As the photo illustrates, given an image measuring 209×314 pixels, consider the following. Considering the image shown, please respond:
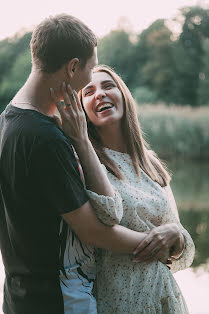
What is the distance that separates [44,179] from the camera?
47.0 inches

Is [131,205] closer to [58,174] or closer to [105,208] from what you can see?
[105,208]

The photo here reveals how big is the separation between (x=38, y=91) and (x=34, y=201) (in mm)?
321

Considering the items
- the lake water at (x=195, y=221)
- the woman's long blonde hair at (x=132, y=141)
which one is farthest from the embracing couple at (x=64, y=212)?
the lake water at (x=195, y=221)

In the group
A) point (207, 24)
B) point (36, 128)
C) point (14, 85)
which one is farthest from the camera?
point (207, 24)

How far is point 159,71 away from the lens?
25.0 m

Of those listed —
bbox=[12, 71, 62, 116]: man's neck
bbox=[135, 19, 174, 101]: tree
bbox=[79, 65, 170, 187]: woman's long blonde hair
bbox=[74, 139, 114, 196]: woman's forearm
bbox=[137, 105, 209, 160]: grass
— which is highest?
bbox=[12, 71, 62, 116]: man's neck

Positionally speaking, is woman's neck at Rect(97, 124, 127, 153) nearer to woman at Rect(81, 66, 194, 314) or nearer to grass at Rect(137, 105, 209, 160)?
woman at Rect(81, 66, 194, 314)

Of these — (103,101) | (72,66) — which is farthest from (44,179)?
(103,101)

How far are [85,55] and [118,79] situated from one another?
67cm

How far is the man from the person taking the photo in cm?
119

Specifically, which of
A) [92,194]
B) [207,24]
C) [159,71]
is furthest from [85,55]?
[207,24]

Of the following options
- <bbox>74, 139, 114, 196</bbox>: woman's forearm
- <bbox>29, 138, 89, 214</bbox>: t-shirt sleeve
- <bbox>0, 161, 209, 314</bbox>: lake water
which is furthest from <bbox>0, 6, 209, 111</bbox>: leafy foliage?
<bbox>29, 138, 89, 214</bbox>: t-shirt sleeve

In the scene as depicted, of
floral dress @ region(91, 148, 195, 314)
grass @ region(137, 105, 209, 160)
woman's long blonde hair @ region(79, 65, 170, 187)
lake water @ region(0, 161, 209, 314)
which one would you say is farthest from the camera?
grass @ region(137, 105, 209, 160)

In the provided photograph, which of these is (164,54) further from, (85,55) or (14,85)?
(85,55)
